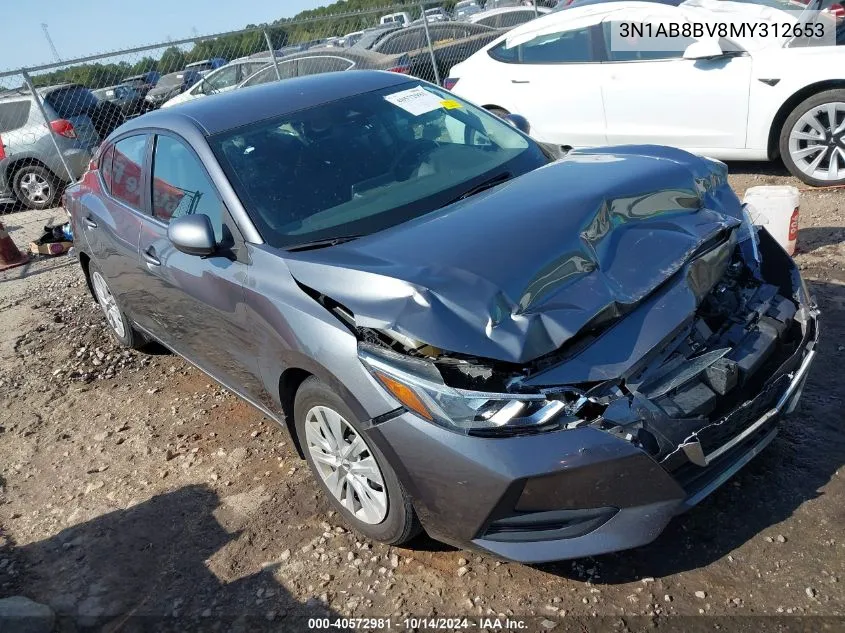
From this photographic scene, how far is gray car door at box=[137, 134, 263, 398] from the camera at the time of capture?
3.27 m

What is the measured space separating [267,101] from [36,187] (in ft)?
27.9

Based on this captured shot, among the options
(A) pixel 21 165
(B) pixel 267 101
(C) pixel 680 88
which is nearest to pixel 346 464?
(B) pixel 267 101

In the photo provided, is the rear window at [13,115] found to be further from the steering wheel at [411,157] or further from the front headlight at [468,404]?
the front headlight at [468,404]

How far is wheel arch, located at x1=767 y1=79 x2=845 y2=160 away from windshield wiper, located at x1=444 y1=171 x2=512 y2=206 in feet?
12.1

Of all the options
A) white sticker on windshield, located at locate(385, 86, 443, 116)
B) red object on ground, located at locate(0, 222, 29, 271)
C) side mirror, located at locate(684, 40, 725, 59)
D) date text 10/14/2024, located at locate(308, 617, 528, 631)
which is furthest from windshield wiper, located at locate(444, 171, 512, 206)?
red object on ground, located at locate(0, 222, 29, 271)

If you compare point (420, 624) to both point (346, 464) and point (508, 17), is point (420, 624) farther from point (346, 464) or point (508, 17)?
point (508, 17)

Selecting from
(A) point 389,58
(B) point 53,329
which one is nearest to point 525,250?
(B) point 53,329

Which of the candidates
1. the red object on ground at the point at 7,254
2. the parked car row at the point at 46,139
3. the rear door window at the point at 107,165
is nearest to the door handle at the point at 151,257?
the rear door window at the point at 107,165

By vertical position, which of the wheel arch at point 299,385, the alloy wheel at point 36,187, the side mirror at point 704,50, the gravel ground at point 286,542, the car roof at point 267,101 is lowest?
the gravel ground at point 286,542

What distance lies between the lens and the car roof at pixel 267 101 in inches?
145

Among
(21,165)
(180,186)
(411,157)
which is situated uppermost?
(180,186)

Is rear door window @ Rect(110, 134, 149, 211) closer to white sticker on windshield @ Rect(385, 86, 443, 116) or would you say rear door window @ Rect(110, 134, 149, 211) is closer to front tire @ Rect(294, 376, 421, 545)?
white sticker on windshield @ Rect(385, 86, 443, 116)

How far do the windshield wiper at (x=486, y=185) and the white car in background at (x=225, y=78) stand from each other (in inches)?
424

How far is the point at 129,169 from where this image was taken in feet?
14.2
